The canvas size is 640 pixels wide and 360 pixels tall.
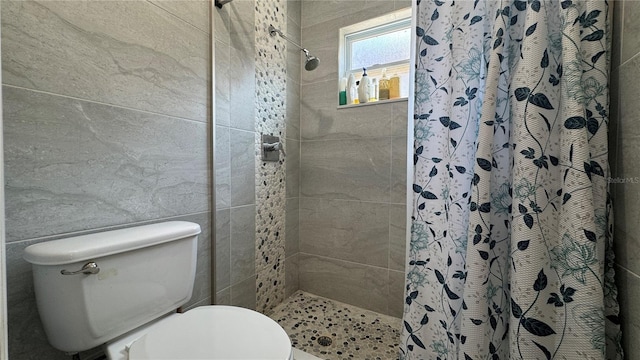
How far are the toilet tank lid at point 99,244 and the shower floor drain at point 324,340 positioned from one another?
955 mm

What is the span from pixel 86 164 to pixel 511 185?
1.36 metres

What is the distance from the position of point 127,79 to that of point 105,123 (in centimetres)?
18

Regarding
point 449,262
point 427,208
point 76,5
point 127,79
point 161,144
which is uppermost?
point 76,5

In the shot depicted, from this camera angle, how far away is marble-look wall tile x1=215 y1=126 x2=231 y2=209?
49.6 inches

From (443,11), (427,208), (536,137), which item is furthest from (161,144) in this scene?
(536,137)

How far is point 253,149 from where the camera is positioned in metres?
1.48

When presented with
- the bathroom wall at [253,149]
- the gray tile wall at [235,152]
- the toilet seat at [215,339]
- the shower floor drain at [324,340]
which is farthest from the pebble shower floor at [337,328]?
the toilet seat at [215,339]

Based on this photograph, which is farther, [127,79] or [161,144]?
[161,144]

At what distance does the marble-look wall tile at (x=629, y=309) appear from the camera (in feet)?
1.88

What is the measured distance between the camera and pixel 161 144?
104 cm

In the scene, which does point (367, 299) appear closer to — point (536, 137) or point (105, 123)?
point (536, 137)

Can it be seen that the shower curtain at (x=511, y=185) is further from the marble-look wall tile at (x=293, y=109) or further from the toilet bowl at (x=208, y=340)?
the marble-look wall tile at (x=293, y=109)

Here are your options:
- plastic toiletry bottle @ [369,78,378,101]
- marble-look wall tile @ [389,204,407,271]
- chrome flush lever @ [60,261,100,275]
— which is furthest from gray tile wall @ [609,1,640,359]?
chrome flush lever @ [60,261,100,275]

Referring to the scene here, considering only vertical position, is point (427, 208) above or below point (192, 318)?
above
